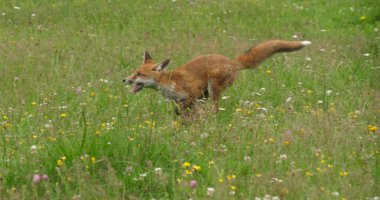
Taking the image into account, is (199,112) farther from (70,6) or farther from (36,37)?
(70,6)

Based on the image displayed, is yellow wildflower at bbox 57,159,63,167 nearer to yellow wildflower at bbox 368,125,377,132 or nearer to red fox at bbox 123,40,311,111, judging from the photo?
red fox at bbox 123,40,311,111

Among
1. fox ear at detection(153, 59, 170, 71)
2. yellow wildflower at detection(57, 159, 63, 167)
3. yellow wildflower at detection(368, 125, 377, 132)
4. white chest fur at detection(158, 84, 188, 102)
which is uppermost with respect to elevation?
fox ear at detection(153, 59, 170, 71)

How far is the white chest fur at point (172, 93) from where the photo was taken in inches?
333

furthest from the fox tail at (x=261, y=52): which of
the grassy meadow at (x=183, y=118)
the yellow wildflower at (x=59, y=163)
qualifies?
the yellow wildflower at (x=59, y=163)

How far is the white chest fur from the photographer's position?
27.8 ft

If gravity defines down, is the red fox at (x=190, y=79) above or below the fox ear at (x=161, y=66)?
below

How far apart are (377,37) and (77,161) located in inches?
300

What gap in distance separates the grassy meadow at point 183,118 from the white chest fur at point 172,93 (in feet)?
0.44

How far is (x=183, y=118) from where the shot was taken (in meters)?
7.60

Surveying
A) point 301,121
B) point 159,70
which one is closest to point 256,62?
point 159,70

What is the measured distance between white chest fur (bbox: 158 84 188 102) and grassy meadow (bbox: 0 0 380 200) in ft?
0.44

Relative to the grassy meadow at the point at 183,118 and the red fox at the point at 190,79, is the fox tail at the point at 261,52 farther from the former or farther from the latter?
the grassy meadow at the point at 183,118

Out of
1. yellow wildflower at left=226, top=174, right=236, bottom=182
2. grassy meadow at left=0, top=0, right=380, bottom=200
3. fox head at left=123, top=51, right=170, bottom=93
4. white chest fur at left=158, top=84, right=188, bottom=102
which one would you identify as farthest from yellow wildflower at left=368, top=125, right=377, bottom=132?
fox head at left=123, top=51, right=170, bottom=93

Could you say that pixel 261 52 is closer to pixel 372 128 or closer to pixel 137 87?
pixel 137 87
